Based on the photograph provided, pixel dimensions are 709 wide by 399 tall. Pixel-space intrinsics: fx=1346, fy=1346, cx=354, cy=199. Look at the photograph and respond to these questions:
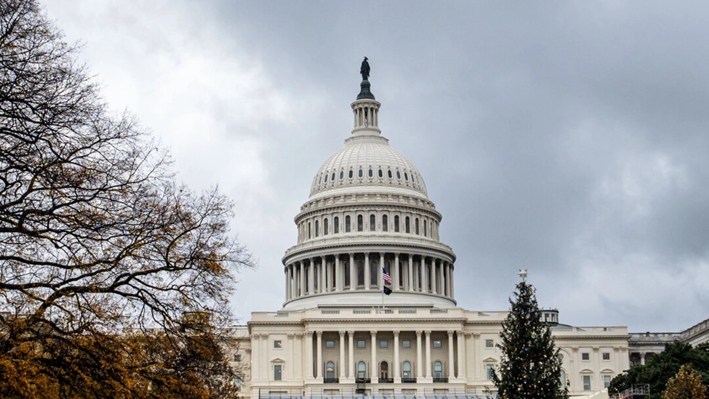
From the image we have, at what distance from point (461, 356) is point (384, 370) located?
33.2 feet

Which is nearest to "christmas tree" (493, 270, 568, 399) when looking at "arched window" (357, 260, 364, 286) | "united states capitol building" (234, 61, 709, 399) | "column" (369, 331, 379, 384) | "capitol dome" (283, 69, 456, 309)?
"united states capitol building" (234, 61, 709, 399)

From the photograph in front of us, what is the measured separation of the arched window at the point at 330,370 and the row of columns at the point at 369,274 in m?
17.8

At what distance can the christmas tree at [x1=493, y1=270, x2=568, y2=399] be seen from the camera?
80.6 metres

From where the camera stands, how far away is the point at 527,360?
8112cm

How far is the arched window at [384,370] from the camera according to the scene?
173875 millimetres

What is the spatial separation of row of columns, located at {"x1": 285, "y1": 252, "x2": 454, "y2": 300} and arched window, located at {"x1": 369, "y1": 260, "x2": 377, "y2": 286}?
13 centimetres

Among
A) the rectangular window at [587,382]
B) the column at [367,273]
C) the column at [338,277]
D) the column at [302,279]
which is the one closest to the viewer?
the rectangular window at [587,382]

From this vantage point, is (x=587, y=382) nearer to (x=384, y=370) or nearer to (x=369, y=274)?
(x=384, y=370)

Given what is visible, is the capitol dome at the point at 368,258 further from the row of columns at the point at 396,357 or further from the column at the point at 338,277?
the row of columns at the point at 396,357

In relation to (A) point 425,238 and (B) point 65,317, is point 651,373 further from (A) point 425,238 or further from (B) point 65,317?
(B) point 65,317

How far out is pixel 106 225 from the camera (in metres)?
40.8

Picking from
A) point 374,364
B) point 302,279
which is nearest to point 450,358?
point 374,364

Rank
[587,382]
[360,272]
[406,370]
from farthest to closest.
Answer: [360,272], [587,382], [406,370]

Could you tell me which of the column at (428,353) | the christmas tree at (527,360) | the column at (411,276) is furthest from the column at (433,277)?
the christmas tree at (527,360)
